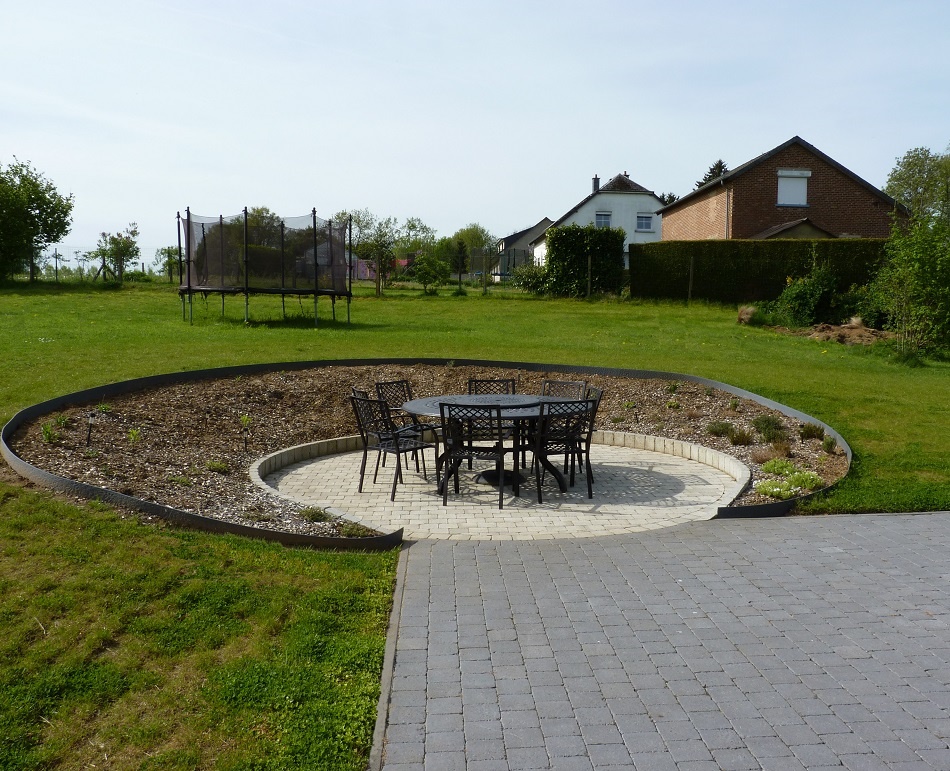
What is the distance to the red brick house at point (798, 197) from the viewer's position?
104 ft

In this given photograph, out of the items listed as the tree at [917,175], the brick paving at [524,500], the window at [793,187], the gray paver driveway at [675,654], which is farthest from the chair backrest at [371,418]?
the tree at [917,175]

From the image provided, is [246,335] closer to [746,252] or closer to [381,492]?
[381,492]

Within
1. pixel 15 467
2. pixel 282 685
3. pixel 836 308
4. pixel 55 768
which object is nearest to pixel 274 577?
pixel 282 685

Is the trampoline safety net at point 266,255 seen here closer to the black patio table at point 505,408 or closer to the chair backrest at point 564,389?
the chair backrest at point 564,389

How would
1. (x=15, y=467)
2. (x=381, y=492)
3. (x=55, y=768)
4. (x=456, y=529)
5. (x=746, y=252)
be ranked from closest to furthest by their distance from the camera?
(x=55, y=768)
(x=15, y=467)
(x=456, y=529)
(x=381, y=492)
(x=746, y=252)

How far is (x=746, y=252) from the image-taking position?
26422 mm

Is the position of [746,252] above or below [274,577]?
above

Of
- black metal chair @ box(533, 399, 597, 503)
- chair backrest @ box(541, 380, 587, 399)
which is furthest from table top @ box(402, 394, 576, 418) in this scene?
chair backrest @ box(541, 380, 587, 399)

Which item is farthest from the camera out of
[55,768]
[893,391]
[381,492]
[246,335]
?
[246,335]

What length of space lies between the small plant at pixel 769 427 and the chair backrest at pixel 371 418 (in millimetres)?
4474

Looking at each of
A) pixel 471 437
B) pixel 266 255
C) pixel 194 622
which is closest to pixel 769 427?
pixel 471 437

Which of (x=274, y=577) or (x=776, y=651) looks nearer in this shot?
(x=776, y=651)

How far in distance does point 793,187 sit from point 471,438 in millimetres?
28125

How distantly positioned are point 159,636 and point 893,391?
1150 centimetres
